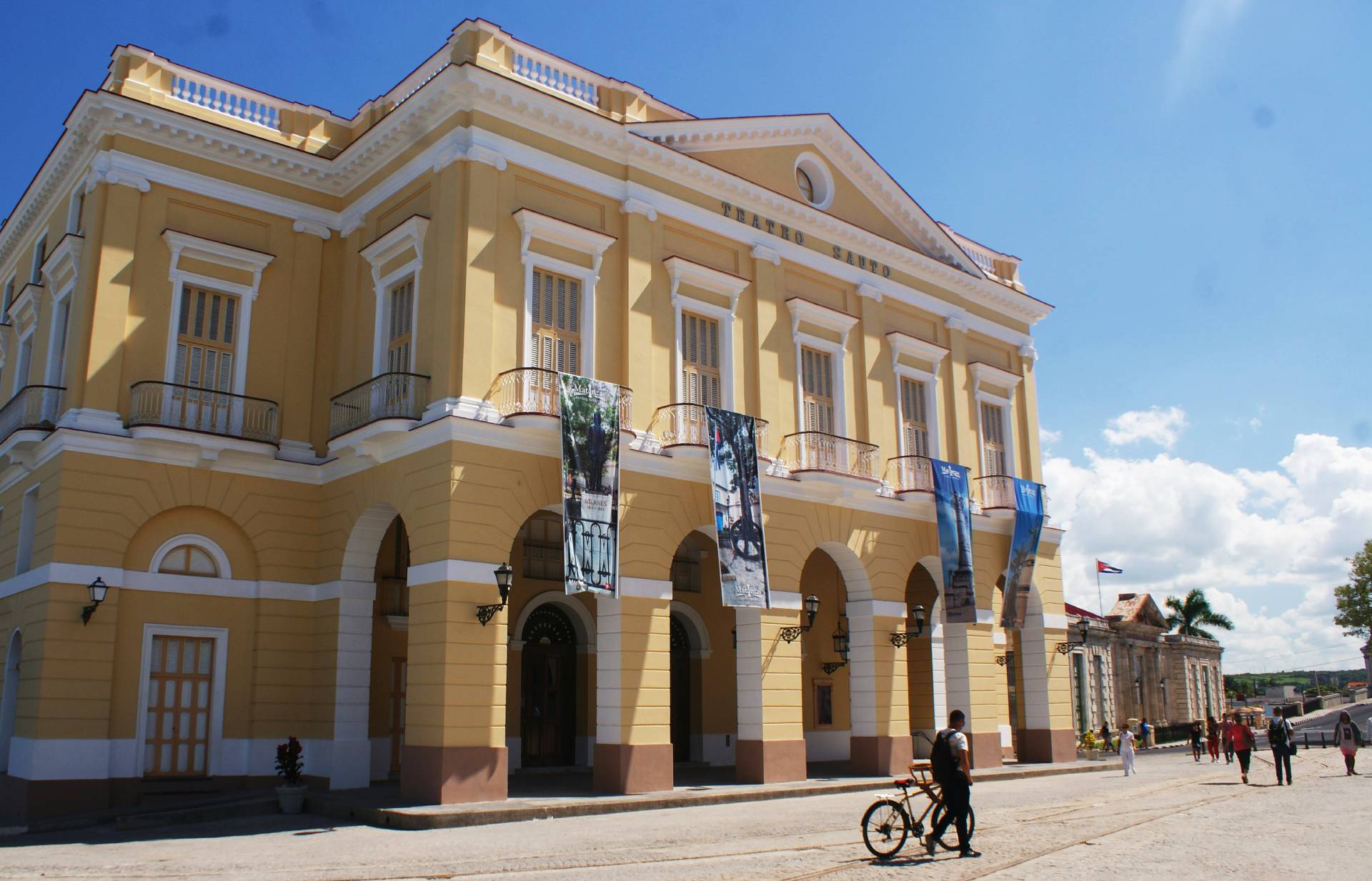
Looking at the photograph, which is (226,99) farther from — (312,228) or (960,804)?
(960,804)

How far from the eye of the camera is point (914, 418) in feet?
79.7

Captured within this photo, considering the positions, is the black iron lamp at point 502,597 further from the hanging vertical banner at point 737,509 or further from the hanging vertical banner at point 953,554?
the hanging vertical banner at point 953,554

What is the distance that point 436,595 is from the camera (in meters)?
16.0

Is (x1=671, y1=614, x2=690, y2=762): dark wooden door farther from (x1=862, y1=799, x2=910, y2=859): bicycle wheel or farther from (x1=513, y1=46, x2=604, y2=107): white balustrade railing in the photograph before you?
(x1=862, y1=799, x2=910, y2=859): bicycle wheel

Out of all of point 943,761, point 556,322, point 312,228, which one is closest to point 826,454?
point 556,322

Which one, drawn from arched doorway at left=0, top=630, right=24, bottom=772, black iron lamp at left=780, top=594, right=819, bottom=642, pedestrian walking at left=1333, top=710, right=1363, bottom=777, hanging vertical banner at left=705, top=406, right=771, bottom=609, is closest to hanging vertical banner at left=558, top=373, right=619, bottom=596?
hanging vertical banner at left=705, top=406, right=771, bottom=609

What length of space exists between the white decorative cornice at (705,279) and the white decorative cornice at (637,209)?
2.59 ft

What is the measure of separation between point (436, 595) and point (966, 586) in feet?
37.4

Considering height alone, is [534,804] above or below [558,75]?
below

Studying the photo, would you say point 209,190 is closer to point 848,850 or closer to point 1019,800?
point 848,850

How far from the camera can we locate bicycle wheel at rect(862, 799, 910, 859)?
441 inches

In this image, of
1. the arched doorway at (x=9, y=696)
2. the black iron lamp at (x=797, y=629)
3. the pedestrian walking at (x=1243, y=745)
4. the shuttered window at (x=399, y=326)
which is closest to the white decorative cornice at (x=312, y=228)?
the shuttered window at (x=399, y=326)

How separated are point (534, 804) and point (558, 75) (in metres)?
11.5

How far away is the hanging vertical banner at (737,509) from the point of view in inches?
735
